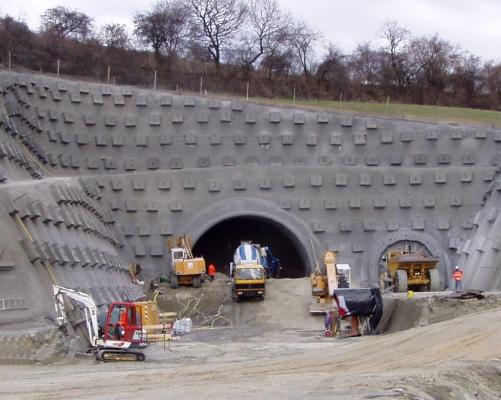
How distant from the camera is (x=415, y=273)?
121ft

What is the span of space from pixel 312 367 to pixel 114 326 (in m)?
7.39

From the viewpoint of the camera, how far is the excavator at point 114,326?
2206 cm

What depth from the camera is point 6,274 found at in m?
23.5

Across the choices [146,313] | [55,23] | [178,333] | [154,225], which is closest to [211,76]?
[154,225]

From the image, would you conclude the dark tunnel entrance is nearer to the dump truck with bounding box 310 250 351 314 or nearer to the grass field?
the grass field

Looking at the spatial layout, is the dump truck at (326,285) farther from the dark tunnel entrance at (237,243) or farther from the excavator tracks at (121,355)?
the dark tunnel entrance at (237,243)

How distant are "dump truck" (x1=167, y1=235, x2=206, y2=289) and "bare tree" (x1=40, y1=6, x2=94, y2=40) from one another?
38.9 meters

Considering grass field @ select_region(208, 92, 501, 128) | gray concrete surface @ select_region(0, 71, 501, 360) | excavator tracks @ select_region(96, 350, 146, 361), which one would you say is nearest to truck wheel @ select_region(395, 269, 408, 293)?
gray concrete surface @ select_region(0, 71, 501, 360)

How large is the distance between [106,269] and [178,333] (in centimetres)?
530

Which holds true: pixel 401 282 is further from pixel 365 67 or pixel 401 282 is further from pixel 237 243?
pixel 365 67

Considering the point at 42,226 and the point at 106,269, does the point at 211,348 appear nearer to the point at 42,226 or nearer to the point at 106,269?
the point at 42,226

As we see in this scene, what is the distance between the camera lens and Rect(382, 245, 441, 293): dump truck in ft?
119

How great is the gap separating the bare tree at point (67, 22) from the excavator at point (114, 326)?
53.9 m

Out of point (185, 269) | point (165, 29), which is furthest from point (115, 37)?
point (185, 269)
